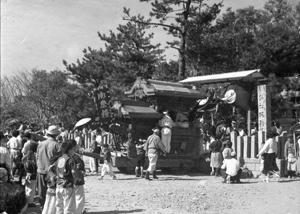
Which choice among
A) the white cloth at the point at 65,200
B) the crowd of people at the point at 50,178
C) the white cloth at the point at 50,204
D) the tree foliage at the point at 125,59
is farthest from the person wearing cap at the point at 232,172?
the tree foliage at the point at 125,59

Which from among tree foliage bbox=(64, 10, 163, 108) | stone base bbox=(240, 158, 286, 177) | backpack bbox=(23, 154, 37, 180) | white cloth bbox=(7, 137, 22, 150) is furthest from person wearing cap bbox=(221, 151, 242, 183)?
tree foliage bbox=(64, 10, 163, 108)

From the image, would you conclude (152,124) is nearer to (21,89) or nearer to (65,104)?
(65,104)

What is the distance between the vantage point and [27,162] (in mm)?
8727

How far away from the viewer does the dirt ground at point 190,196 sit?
8.99 m

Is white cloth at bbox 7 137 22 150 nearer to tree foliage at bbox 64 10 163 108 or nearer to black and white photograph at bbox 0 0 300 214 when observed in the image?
black and white photograph at bbox 0 0 300 214

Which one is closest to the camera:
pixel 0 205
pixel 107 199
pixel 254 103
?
pixel 0 205

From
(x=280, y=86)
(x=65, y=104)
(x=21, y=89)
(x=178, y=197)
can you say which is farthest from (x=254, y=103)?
(x=21, y=89)

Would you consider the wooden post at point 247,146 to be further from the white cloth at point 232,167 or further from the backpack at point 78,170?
the backpack at point 78,170

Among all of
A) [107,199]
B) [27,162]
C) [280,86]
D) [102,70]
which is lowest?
[107,199]

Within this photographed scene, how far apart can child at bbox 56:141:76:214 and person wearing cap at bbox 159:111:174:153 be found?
885 centimetres

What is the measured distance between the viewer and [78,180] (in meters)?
7.62

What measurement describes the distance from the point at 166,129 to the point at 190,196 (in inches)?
225

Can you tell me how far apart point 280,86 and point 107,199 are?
16.6 meters

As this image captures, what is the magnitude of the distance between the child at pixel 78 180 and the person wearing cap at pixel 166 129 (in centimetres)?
825
